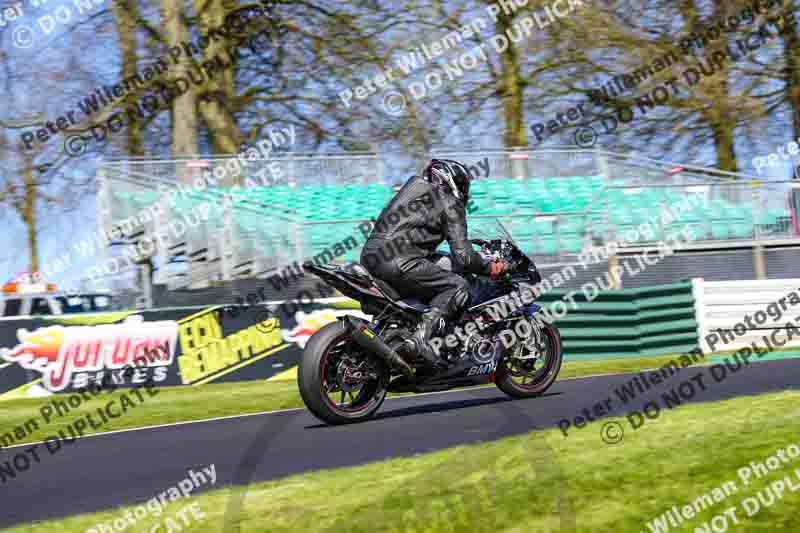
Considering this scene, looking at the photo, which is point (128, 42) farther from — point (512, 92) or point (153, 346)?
point (153, 346)

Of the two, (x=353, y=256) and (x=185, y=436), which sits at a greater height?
(x=353, y=256)

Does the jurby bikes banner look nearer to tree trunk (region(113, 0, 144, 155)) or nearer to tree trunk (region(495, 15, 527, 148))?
tree trunk (region(495, 15, 527, 148))

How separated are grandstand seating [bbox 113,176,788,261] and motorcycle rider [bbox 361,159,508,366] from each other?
8.01 m

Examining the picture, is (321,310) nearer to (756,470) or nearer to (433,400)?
(433,400)

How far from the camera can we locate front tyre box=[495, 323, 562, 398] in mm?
8555

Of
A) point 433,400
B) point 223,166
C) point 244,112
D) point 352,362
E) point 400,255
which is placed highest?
Result: point 244,112

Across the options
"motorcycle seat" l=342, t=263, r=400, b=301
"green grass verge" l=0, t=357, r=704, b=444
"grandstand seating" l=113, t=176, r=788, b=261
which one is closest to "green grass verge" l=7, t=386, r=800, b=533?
"motorcycle seat" l=342, t=263, r=400, b=301

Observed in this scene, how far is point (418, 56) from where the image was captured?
21.8 m

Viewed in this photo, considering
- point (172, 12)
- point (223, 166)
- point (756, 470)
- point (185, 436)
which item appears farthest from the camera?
point (172, 12)

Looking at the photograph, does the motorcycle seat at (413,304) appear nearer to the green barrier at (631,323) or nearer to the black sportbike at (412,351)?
the black sportbike at (412,351)

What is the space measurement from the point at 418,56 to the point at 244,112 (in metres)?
4.61

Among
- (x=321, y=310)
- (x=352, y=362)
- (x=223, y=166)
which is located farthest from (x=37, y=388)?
(x=352, y=362)

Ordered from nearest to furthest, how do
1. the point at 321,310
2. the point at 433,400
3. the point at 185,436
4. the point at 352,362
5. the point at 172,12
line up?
the point at 352,362 < the point at 185,436 < the point at 433,400 < the point at 321,310 < the point at 172,12

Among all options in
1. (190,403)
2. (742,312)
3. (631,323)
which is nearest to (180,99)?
(190,403)
